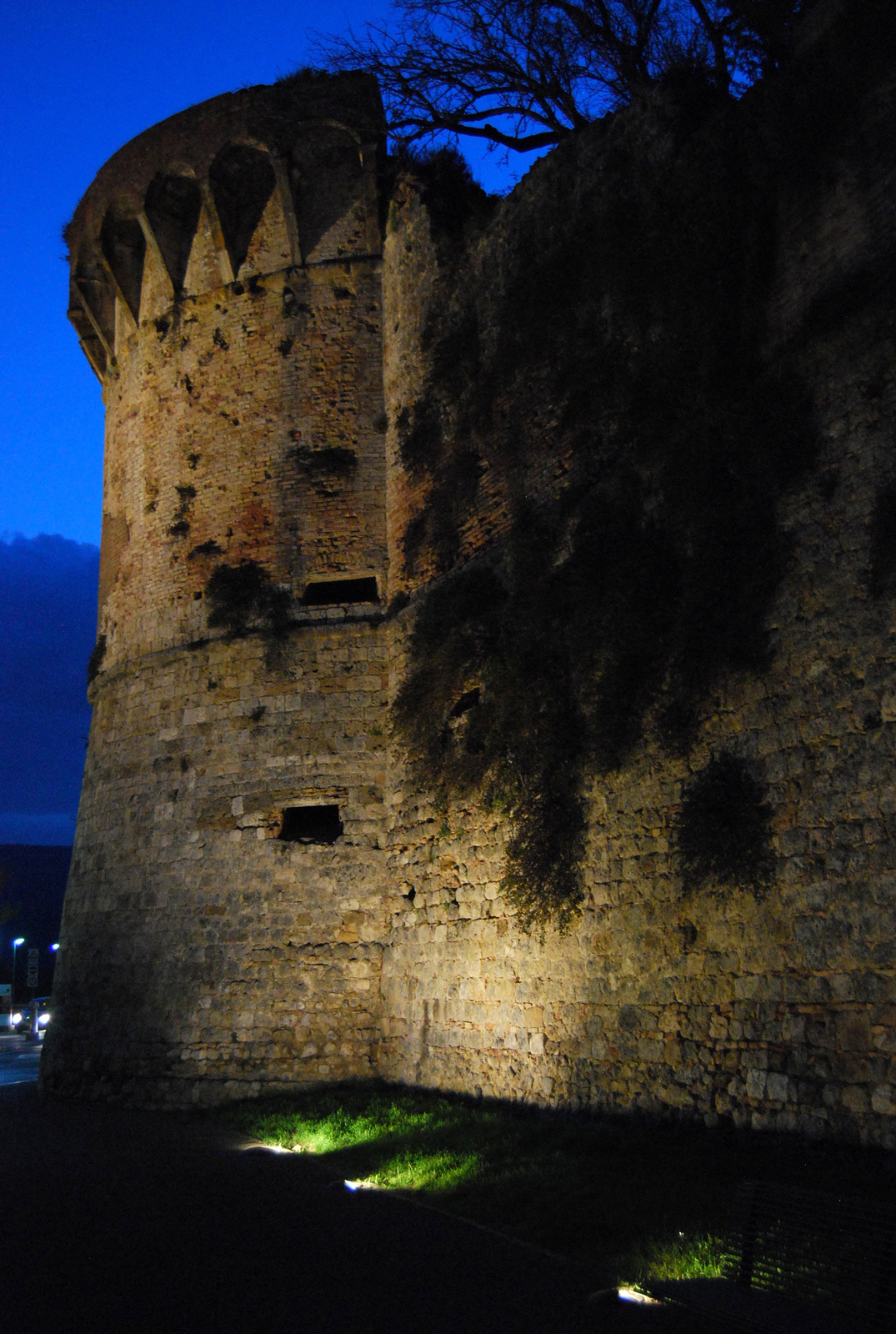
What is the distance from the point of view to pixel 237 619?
13.2 m

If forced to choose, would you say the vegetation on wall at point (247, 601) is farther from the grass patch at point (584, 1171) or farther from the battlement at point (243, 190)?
the grass patch at point (584, 1171)

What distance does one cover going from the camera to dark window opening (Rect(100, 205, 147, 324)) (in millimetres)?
15641

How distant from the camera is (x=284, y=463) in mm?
13602

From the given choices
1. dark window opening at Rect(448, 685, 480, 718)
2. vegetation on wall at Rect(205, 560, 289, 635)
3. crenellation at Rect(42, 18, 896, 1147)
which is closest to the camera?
Answer: crenellation at Rect(42, 18, 896, 1147)

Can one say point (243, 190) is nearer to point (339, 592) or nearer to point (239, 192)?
point (239, 192)

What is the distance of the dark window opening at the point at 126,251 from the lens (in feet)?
51.3

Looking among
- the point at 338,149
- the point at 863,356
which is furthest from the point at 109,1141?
the point at 338,149

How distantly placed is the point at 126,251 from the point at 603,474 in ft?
32.5

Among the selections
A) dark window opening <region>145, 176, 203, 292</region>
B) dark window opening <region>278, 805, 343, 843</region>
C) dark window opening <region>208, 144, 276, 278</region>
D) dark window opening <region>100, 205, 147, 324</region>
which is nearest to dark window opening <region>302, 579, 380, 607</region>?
dark window opening <region>278, 805, 343, 843</region>

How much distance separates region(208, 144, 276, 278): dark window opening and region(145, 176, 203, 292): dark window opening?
1.59 ft

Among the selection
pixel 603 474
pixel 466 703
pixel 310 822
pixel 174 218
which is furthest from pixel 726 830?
pixel 174 218

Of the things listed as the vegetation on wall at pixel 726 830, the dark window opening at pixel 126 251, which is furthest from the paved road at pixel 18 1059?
the vegetation on wall at pixel 726 830

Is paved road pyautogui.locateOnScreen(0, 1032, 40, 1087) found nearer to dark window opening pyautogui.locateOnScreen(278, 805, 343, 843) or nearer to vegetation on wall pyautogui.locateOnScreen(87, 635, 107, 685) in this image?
vegetation on wall pyautogui.locateOnScreen(87, 635, 107, 685)

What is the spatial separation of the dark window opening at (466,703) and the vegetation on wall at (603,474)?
0.08m
